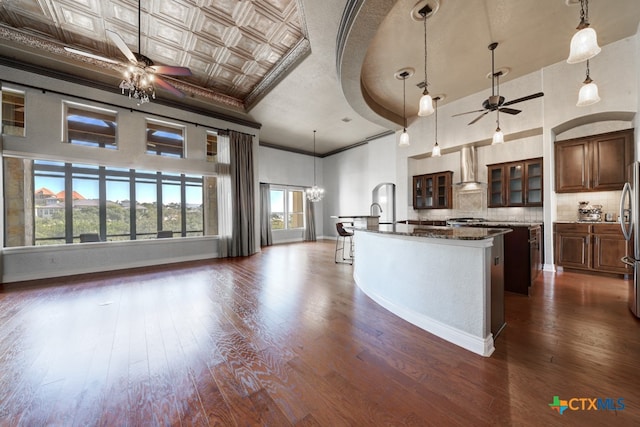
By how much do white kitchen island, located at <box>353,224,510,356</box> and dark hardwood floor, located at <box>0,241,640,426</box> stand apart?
141 mm

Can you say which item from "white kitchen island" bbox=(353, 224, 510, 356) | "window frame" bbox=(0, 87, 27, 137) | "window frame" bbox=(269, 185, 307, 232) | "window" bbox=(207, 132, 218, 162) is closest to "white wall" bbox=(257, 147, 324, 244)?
"window frame" bbox=(269, 185, 307, 232)

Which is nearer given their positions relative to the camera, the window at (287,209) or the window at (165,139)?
the window at (165,139)

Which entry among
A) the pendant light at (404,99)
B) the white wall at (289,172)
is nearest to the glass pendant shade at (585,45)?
the pendant light at (404,99)

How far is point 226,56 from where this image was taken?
4.32 m

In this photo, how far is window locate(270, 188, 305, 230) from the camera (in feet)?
30.6

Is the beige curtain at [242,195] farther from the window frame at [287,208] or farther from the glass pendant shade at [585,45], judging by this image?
the glass pendant shade at [585,45]

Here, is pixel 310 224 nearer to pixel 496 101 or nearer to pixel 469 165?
pixel 469 165

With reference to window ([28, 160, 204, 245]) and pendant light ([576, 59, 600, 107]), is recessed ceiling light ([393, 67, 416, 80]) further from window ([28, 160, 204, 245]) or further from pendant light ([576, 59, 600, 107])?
window ([28, 160, 204, 245])

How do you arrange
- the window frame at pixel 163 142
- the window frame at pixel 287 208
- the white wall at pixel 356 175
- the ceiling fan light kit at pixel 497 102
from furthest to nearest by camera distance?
the window frame at pixel 287 208 < the white wall at pixel 356 175 < the window frame at pixel 163 142 < the ceiling fan light kit at pixel 497 102

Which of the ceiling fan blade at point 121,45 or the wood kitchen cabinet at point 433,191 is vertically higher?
the ceiling fan blade at point 121,45

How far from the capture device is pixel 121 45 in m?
2.57

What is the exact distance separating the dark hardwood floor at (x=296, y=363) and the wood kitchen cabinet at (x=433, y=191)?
10.8 feet

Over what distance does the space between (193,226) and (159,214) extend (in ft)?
2.77

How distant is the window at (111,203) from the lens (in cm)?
476
